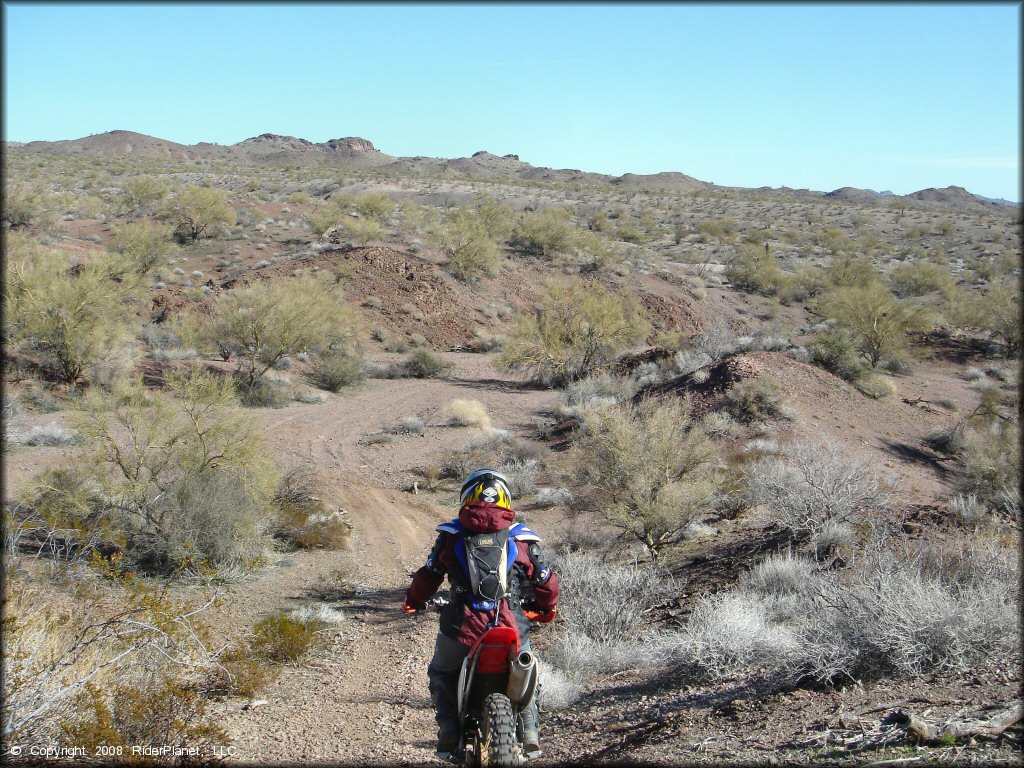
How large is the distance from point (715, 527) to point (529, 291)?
997 inches

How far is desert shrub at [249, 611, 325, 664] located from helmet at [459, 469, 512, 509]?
12.5 ft

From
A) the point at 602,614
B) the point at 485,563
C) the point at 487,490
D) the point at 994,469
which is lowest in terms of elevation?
the point at 602,614

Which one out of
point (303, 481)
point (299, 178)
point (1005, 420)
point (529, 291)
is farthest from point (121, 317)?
point (299, 178)

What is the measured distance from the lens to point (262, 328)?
19766 millimetres

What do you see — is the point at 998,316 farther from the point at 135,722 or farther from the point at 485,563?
the point at 135,722

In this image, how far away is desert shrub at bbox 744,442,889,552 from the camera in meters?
8.82

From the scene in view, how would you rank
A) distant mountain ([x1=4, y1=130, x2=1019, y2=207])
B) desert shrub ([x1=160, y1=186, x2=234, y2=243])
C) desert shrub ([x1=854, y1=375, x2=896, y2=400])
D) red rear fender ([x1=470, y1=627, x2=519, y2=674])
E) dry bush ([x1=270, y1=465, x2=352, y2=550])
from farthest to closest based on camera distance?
distant mountain ([x1=4, y1=130, x2=1019, y2=207]) → desert shrub ([x1=160, y1=186, x2=234, y2=243]) → desert shrub ([x1=854, y1=375, x2=896, y2=400]) → dry bush ([x1=270, y1=465, x2=352, y2=550]) → red rear fender ([x1=470, y1=627, x2=519, y2=674])

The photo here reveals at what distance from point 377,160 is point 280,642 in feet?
411

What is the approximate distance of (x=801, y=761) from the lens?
372 centimetres

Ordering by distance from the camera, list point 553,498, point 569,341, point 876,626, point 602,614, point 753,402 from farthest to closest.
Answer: point 569,341 < point 753,402 < point 553,498 < point 602,614 < point 876,626

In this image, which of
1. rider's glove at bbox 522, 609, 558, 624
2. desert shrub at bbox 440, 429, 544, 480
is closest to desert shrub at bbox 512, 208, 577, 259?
desert shrub at bbox 440, 429, 544, 480

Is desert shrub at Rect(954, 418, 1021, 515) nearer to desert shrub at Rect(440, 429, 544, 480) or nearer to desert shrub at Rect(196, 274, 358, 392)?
desert shrub at Rect(440, 429, 544, 480)

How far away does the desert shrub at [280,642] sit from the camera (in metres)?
6.61

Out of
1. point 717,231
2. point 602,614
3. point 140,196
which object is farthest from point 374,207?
point 602,614
